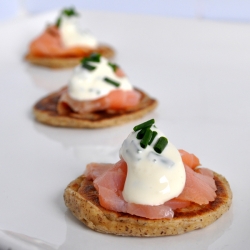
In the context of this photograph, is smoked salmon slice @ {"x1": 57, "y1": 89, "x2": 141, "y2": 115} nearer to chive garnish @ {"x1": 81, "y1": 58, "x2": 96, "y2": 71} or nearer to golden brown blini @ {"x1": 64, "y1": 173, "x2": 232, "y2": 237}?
chive garnish @ {"x1": 81, "y1": 58, "x2": 96, "y2": 71}

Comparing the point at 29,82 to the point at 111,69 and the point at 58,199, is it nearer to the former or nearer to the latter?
the point at 111,69

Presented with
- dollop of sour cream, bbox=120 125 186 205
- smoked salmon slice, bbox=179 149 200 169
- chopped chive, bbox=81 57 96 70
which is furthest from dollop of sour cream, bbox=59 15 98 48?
dollop of sour cream, bbox=120 125 186 205

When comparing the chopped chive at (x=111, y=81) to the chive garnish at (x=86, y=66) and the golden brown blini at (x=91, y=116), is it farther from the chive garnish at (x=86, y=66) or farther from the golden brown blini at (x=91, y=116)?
the golden brown blini at (x=91, y=116)

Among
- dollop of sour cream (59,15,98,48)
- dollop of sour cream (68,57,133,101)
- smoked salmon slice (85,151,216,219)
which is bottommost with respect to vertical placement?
dollop of sour cream (59,15,98,48)

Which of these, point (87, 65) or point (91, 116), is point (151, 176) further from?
point (87, 65)

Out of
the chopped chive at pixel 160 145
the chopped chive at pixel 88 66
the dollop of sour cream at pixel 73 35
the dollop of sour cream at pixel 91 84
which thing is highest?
the chopped chive at pixel 160 145

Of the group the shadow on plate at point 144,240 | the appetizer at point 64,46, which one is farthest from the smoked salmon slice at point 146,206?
the appetizer at point 64,46
